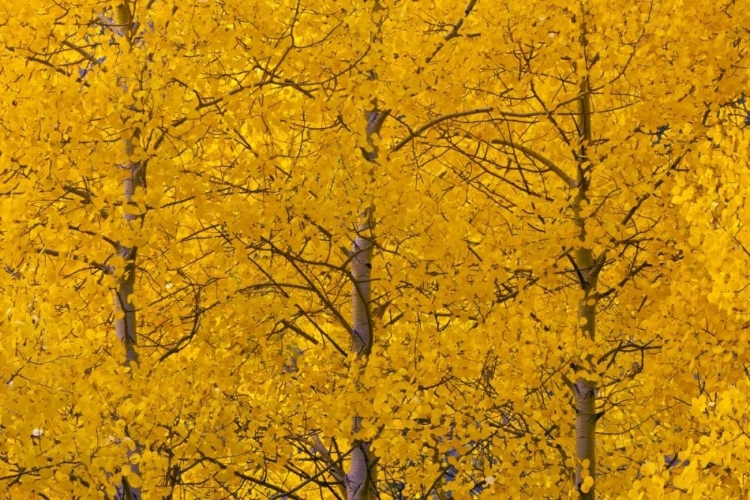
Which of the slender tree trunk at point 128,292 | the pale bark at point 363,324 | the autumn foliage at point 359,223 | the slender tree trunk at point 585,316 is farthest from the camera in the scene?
the slender tree trunk at point 585,316

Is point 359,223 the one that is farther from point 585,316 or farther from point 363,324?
point 585,316

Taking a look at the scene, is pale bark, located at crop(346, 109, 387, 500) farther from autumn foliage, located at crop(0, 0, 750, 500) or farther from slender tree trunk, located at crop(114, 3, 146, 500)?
slender tree trunk, located at crop(114, 3, 146, 500)

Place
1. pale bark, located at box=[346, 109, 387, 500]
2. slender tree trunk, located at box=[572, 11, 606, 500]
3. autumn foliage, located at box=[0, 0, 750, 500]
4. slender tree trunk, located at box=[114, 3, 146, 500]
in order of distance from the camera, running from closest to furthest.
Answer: autumn foliage, located at box=[0, 0, 750, 500]
slender tree trunk, located at box=[114, 3, 146, 500]
pale bark, located at box=[346, 109, 387, 500]
slender tree trunk, located at box=[572, 11, 606, 500]

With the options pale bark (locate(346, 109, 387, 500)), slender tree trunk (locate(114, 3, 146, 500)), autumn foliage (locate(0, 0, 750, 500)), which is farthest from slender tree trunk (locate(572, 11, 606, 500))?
slender tree trunk (locate(114, 3, 146, 500))

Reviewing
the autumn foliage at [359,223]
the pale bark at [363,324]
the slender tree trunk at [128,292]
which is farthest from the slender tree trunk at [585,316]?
the slender tree trunk at [128,292]

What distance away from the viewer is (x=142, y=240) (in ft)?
20.2

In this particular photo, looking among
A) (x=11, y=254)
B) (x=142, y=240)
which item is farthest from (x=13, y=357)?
(x=11, y=254)

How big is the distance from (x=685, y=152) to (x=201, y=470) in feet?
13.4

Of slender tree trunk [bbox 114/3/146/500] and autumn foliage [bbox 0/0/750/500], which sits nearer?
autumn foliage [bbox 0/0/750/500]

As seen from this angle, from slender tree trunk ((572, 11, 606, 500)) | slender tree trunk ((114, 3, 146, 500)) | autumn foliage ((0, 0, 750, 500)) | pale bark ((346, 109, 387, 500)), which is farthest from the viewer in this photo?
slender tree trunk ((572, 11, 606, 500))

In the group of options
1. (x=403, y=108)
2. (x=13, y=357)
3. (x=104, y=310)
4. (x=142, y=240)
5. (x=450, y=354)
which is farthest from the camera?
(x=104, y=310)

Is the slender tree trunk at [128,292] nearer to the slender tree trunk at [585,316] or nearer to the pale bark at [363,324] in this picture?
the pale bark at [363,324]

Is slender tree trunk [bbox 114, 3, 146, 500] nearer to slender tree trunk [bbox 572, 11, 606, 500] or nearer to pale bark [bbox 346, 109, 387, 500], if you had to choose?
pale bark [bbox 346, 109, 387, 500]

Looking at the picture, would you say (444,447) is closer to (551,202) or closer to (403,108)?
(551,202)
